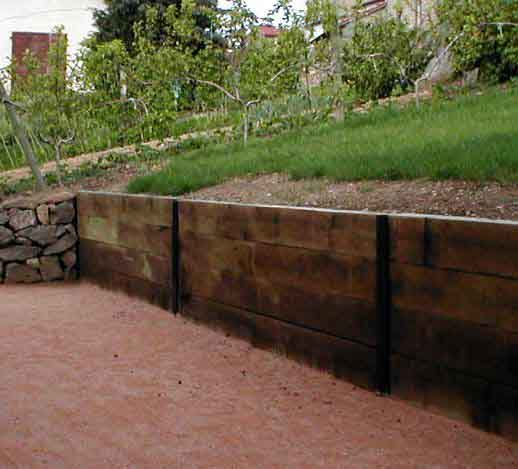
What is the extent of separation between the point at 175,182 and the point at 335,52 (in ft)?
14.9

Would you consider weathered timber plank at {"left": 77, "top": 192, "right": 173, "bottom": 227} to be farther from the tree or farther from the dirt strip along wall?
the tree

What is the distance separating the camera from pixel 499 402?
3.10 m

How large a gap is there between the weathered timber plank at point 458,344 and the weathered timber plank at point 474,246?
0.26 meters

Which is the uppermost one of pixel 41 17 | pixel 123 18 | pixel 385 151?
pixel 41 17

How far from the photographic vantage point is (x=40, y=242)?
7.61m

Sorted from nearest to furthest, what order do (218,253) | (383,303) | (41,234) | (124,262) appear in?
(383,303)
(218,253)
(124,262)
(41,234)

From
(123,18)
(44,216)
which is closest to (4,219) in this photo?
(44,216)

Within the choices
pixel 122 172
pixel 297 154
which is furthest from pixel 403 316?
pixel 122 172

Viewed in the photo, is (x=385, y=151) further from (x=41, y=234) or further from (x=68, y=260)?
(x=41, y=234)

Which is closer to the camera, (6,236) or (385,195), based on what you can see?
(385,195)

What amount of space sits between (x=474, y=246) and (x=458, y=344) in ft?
1.52

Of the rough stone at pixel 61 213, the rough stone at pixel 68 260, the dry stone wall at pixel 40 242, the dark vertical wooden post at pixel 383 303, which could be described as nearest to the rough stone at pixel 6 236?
the dry stone wall at pixel 40 242

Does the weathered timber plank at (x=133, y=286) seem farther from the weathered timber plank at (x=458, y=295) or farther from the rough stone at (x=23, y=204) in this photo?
the weathered timber plank at (x=458, y=295)

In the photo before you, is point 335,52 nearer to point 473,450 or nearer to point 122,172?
point 122,172
